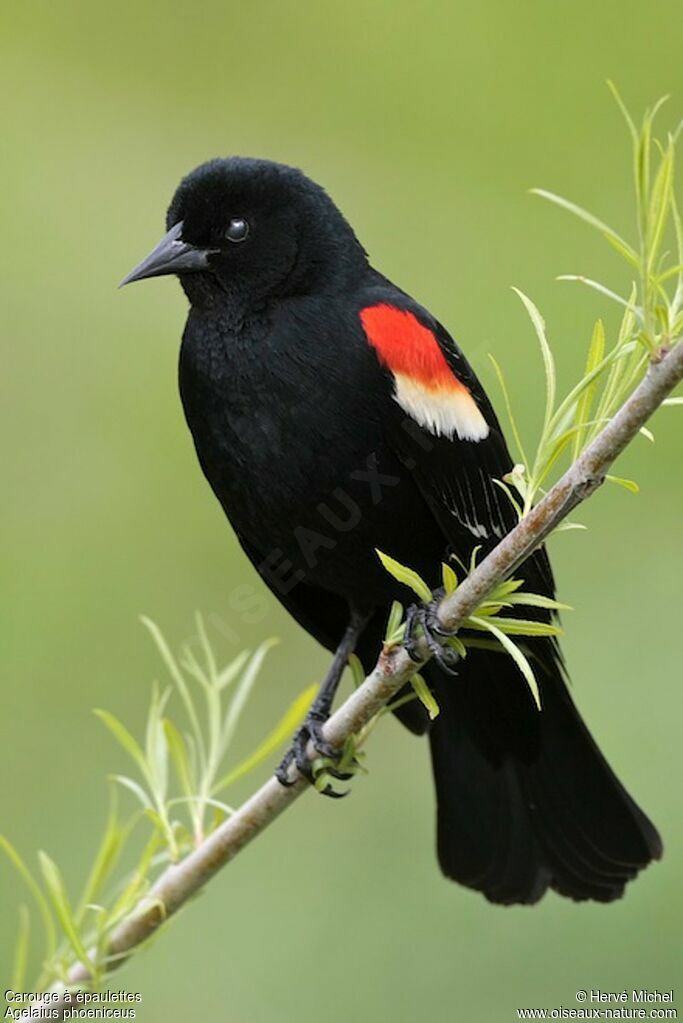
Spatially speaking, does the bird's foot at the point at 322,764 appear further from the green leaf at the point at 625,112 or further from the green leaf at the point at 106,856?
the green leaf at the point at 625,112

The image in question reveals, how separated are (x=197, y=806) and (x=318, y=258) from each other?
1.14m

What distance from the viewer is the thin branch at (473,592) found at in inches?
45.3

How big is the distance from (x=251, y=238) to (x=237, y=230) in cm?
3

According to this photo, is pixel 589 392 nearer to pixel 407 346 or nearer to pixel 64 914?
pixel 64 914

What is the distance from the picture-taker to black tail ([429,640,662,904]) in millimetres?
2332

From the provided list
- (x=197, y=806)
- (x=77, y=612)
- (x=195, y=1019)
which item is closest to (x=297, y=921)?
(x=195, y=1019)

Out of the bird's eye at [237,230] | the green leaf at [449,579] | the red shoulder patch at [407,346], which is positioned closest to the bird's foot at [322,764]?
the green leaf at [449,579]

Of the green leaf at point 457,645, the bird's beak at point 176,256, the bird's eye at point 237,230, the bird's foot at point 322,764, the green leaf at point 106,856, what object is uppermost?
the bird's eye at point 237,230

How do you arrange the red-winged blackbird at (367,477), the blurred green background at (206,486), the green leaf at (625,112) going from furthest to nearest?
the blurred green background at (206,486) < the red-winged blackbird at (367,477) < the green leaf at (625,112)

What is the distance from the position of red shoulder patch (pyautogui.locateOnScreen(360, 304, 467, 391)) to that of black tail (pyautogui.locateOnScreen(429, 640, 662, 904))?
Answer: 43 centimetres

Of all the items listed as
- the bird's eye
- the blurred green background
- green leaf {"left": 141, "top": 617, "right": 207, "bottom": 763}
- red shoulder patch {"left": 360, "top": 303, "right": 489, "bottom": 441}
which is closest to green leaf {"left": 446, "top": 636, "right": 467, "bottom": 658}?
green leaf {"left": 141, "top": 617, "right": 207, "bottom": 763}

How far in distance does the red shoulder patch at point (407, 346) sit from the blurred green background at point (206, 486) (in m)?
1.04

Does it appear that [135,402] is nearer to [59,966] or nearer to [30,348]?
[30,348]

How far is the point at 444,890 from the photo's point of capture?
9.68 feet
